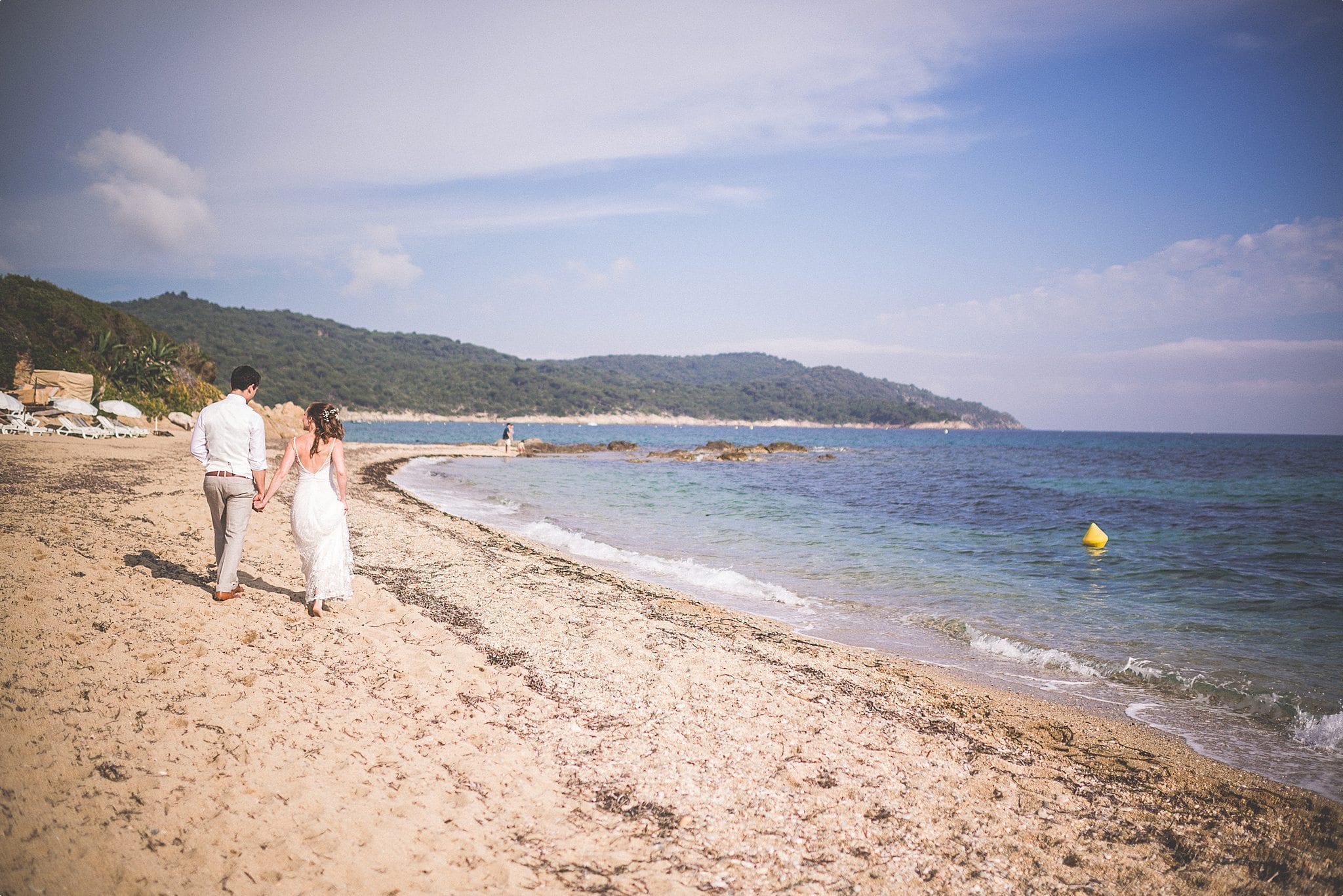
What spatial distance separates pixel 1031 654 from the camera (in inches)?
323

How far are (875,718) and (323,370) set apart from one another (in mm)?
141798

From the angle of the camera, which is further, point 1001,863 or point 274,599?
point 274,599

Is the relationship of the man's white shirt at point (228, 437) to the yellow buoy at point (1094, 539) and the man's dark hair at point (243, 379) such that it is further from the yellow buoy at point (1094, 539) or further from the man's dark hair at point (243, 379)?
the yellow buoy at point (1094, 539)

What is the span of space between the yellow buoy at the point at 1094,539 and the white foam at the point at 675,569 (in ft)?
30.1

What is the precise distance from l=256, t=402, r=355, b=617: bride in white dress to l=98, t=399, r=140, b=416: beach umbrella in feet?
→ 93.1

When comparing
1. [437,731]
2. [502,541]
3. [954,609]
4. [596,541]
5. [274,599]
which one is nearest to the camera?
[437,731]

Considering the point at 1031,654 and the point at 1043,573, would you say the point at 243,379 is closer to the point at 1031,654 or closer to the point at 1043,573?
the point at 1031,654

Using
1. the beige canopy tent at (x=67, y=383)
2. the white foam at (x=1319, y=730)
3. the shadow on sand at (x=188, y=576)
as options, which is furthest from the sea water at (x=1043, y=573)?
the beige canopy tent at (x=67, y=383)

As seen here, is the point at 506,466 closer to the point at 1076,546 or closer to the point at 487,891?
the point at 1076,546

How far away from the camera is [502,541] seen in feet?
44.0

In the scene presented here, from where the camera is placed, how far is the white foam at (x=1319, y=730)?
5.93 metres

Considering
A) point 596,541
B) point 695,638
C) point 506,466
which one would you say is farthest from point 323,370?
point 695,638

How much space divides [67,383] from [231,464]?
29.5 meters

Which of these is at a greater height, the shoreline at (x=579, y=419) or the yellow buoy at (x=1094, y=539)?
the shoreline at (x=579, y=419)
